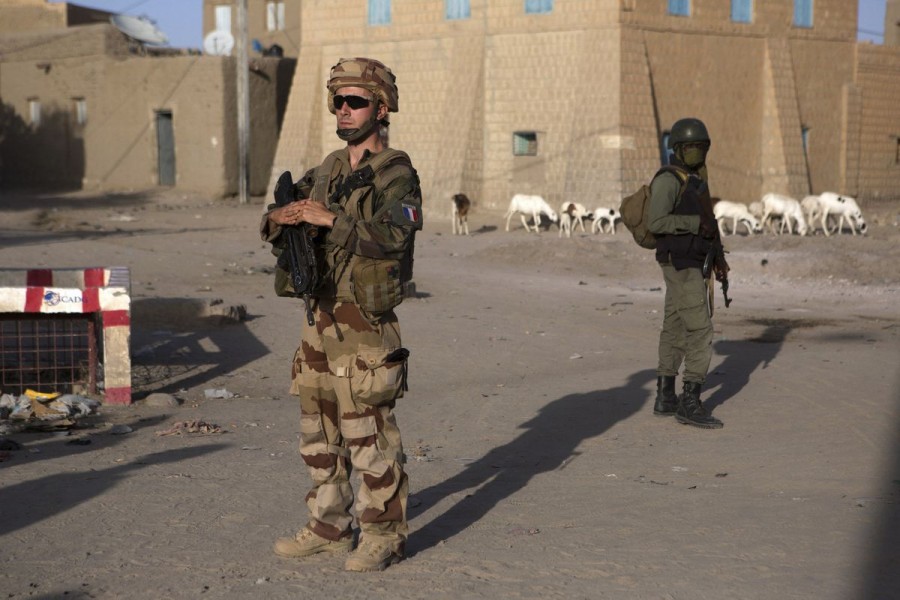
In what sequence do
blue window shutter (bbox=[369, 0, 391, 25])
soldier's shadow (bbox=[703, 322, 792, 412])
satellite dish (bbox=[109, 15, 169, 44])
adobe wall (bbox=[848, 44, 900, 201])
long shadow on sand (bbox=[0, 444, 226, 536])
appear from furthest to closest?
satellite dish (bbox=[109, 15, 169, 44]) < adobe wall (bbox=[848, 44, 900, 201]) < blue window shutter (bbox=[369, 0, 391, 25]) < soldier's shadow (bbox=[703, 322, 792, 412]) < long shadow on sand (bbox=[0, 444, 226, 536])

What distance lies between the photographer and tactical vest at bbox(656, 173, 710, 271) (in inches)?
273

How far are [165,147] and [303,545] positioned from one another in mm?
28149

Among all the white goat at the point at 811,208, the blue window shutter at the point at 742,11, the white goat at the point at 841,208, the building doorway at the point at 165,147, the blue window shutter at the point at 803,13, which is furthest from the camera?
the building doorway at the point at 165,147

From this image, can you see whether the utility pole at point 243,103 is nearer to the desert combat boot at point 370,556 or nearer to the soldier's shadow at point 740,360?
the soldier's shadow at point 740,360

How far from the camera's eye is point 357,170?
13.7 feet

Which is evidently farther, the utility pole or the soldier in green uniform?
the utility pole

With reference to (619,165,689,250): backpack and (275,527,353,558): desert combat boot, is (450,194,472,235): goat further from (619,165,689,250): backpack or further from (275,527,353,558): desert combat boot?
(275,527,353,558): desert combat boot

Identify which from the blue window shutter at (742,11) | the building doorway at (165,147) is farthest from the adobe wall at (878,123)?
the building doorway at (165,147)

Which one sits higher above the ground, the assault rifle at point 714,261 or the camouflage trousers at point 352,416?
the assault rifle at point 714,261

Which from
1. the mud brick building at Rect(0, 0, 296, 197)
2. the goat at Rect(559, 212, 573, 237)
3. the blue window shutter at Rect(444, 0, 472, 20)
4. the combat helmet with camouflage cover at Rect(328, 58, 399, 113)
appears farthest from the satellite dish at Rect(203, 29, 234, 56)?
the combat helmet with camouflage cover at Rect(328, 58, 399, 113)

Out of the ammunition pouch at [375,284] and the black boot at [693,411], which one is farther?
the black boot at [693,411]

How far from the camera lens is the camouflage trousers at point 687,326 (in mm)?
6961

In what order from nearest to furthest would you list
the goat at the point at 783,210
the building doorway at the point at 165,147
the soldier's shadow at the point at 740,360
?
1. the soldier's shadow at the point at 740,360
2. the goat at the point at 783,210
3. the building doorway at the point at 165,147

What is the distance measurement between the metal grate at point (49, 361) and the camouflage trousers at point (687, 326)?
3.74m
